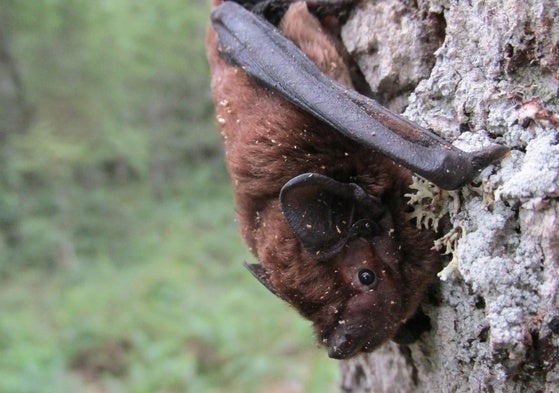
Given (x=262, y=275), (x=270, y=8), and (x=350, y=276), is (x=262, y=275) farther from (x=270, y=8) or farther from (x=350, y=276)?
(x=270, y=8)

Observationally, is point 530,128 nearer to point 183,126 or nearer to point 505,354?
point 505,354

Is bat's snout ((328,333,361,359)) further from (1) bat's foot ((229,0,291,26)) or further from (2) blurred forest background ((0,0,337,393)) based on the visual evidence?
(2) blurred forest background ((0,0,337,393))

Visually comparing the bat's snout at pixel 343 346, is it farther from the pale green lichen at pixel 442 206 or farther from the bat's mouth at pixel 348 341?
the pale green lichen at pixel 442 206

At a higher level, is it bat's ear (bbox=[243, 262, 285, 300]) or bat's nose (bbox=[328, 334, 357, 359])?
bat's ear (bbox=[243, 262, 285, 300])

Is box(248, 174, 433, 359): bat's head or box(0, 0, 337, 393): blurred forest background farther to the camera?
box(0, 0, 337, 393): blurred forest background

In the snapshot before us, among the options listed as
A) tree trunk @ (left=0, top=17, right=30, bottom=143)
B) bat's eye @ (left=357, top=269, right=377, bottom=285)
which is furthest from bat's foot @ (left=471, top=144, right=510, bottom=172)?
tree trunk @ (left=0, top=17, right=30, bottom=143)

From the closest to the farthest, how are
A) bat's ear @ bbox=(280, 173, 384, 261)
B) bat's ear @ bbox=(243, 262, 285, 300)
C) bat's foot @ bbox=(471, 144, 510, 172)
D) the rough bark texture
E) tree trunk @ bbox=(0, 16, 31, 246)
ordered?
1. the rough bark texture
2. bat's foot @ bbox=(471, 144, 510, 172)
3. bat's ear @ bbox=(280, 173, 384, 261)
4. bat's ear @ bbox=(243, 262, 285, 300)
5. tree trunk @ bbox=(0, 16, 31, 246)

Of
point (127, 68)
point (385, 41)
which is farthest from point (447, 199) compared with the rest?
point (127, 68)
